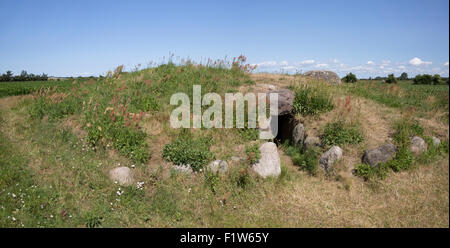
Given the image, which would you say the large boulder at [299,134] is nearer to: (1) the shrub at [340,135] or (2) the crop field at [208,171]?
(2) the crop field at [208,171]

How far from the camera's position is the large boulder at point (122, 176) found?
22.6 feet

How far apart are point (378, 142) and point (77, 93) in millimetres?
11150

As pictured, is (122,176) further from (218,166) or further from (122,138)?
(218,166)

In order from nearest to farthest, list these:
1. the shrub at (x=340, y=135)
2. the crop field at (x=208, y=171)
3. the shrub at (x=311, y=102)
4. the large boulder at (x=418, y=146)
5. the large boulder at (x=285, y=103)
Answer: the crop field at (x=208, y=171)
the large boulder at (x=418, y=146)
the shrub at (x=340, y=135)
the shrub at (x=311, y=102)
the large boulder at (x=285, y=103)

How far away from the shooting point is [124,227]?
577 cm

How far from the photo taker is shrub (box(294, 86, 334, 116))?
9.15 meters

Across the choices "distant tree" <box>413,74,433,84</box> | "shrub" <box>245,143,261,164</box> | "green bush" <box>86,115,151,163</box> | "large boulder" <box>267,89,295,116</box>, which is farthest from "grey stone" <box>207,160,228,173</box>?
"distant tree" <box>413,74,433,84</box>

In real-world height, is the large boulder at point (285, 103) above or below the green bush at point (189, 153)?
above

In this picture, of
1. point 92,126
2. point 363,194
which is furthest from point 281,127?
point 92,126

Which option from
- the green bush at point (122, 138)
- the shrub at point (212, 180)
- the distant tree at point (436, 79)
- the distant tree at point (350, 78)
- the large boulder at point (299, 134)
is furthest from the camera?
the distant tree at point (350, 78)

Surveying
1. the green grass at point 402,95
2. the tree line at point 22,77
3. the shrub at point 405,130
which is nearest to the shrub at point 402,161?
the shrub at point 405,130

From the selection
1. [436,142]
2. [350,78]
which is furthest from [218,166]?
[350,78]

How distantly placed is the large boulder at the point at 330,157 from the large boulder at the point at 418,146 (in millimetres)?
1812

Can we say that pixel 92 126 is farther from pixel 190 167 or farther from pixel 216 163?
pixel 216 163
